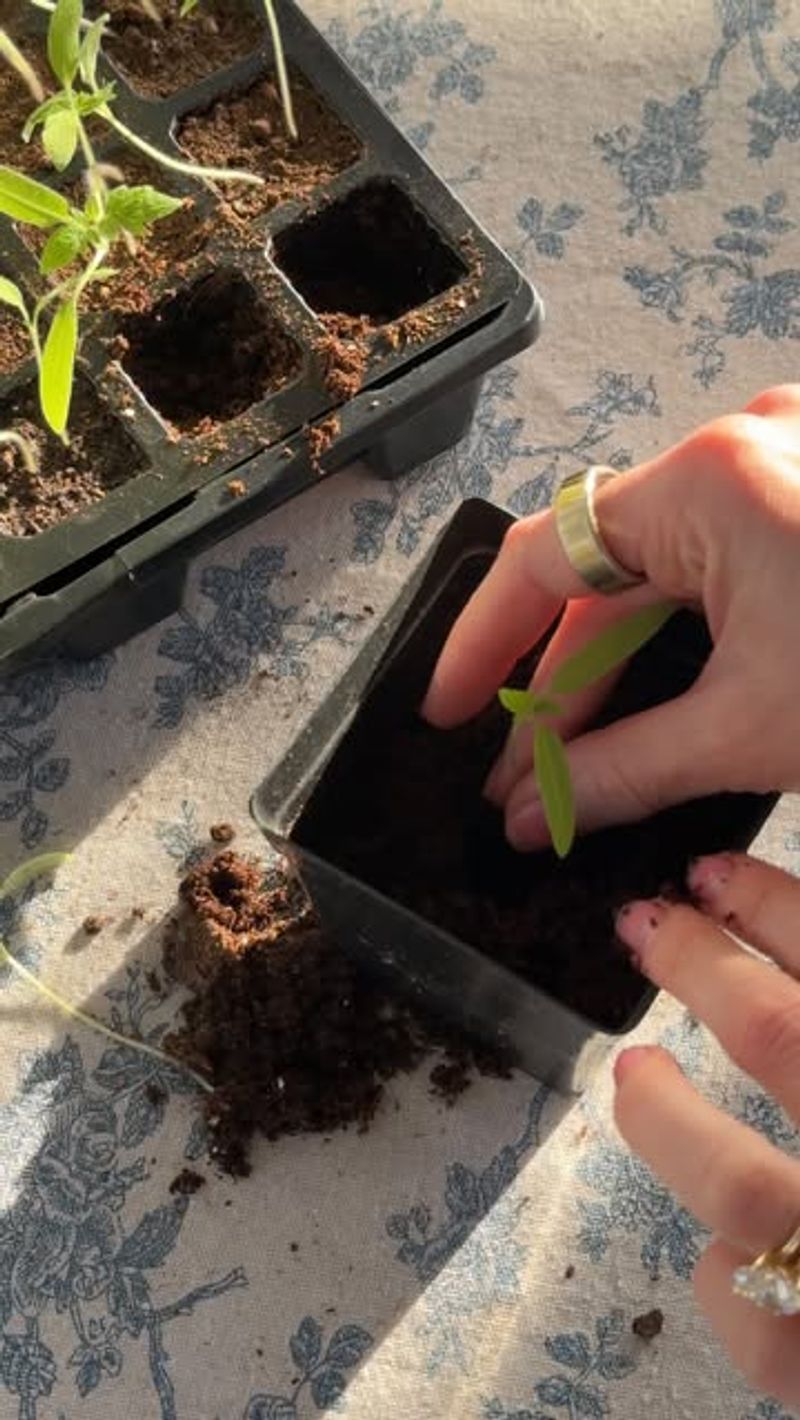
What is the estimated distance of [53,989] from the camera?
76 cm

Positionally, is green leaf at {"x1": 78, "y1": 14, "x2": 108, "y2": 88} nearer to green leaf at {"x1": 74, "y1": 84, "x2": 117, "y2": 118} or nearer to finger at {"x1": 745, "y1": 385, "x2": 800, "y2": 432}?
green leaf at {"x1": 74, "y1": 84, "x2": 117, "y2": 118}

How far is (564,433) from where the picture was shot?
85 centimetres

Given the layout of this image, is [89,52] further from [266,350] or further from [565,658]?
[565,658]

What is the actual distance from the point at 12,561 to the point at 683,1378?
468 millimetres

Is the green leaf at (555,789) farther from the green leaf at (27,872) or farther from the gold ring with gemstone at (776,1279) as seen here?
the green leaf at (27,872)

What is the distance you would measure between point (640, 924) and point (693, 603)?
12cm

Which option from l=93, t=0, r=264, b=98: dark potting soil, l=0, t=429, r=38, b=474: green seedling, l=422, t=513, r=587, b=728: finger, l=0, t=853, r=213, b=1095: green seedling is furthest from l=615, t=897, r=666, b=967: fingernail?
l=93, t=0, r=264, b=98: dark potting soil

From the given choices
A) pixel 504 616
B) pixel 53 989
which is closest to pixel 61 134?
pixel 504 616

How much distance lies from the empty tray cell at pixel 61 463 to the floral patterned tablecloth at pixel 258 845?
0.38 feet

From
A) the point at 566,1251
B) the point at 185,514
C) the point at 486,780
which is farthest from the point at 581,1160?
the point at 185,514

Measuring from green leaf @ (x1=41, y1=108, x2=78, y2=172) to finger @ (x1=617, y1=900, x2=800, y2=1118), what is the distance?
15.4 inches

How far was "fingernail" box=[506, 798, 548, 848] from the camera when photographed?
0.64 m

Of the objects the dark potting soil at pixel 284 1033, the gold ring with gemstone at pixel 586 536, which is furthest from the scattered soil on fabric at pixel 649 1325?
the gold ring with gemstone at pixel 586 536

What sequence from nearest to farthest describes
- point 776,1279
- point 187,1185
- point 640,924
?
point 776,1279
point 640,924
point 187,1185
